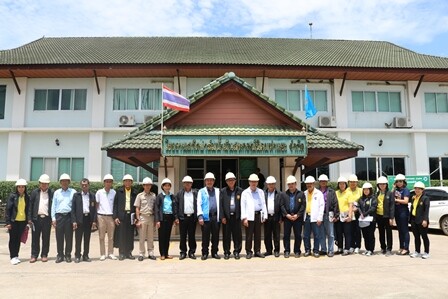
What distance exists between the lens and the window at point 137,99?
19797 mm

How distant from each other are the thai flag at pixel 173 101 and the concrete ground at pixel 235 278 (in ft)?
14.0

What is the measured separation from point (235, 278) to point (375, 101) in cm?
1607

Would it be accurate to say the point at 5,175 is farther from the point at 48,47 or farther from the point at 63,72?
the point at 48,47

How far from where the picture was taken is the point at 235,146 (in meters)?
11.1

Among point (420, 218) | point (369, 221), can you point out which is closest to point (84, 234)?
point (369, 221)

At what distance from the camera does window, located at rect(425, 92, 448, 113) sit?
2062 cm

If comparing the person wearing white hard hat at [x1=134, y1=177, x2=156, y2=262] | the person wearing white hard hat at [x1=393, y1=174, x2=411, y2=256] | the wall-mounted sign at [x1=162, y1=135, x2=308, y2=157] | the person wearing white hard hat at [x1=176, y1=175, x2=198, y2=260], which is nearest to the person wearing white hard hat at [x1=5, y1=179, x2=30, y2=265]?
the person wearing white hard hat at [x1=134, y1=177, x2=156, y2=262]

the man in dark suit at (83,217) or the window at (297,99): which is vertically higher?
the window at (297,99)

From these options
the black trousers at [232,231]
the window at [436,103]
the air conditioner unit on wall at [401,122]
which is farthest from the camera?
the window at [436,103]

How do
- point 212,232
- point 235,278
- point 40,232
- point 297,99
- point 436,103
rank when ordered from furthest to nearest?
1. point 436,103
2. point 297,99
3. point 212,232
4. point 40,232
5. point 235,278

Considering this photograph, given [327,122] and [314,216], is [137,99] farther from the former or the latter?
[314,216]

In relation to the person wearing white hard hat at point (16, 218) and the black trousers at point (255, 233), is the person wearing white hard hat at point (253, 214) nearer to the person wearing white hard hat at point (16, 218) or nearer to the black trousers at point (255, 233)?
the black trousers at point (255, 233)

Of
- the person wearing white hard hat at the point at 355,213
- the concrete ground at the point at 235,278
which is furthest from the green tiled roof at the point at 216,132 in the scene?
the concrete ground at the point at 235,278

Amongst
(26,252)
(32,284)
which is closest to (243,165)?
(26,252)
